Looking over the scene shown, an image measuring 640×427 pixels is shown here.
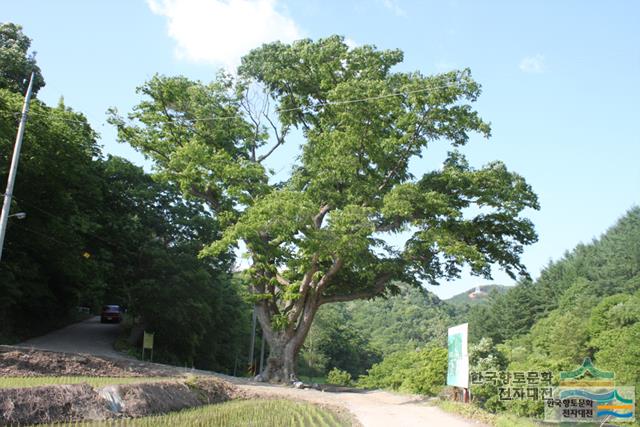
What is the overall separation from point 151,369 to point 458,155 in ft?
46.3

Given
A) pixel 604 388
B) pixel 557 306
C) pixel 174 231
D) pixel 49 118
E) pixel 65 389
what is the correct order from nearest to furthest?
pixel 65 389 < pixel 604 388 < pixel 49 118 < pixel 174 231 < pixel 557 306

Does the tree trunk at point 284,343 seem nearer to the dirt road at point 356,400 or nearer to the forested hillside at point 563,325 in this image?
the dirt road at point 356,400

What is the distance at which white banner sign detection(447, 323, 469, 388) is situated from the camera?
46.9 feet

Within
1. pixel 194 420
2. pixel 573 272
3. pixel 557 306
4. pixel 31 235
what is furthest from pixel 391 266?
pixel 573 272

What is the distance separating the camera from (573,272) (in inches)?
2778

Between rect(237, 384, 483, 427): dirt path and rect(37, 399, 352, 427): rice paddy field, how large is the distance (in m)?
0.84

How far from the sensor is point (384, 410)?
14.9 metres

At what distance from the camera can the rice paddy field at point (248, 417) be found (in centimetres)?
969

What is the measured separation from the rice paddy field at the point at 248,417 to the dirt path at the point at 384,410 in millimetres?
840

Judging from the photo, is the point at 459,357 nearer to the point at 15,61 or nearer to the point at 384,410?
the point at 384,410

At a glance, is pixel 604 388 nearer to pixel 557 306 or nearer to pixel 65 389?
pixel 65 389

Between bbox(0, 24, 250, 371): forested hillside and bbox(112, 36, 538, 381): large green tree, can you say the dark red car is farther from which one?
bbox(112, 36, 538, 381): large green tree

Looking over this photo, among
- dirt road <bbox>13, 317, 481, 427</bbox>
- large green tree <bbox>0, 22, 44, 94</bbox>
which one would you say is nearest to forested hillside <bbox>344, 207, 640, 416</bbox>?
dirt road <bbox>13, 317, 481, 427</bbox>

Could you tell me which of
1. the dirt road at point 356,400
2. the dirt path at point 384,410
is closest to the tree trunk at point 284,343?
the dirt road at point 356,400
